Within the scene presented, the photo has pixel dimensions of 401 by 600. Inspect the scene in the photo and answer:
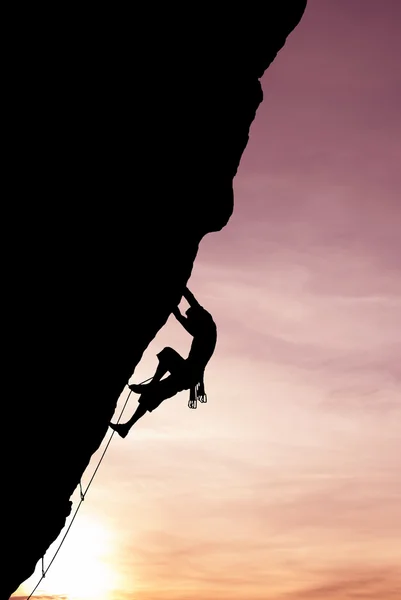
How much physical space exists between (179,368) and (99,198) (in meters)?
4.02

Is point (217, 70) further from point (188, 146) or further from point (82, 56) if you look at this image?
point (82, 56)

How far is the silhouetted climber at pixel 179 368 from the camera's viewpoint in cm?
1076

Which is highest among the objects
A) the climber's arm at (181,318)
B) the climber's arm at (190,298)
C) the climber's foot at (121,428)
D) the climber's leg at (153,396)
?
the climber's arm at (190,298)

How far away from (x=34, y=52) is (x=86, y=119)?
30.8 inches

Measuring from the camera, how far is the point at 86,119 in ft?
22.3

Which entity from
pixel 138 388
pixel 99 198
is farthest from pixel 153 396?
pixel 99 198

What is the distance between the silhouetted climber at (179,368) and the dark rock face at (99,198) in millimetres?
1163

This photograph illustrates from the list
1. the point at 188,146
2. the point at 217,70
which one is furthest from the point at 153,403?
the point at 217,70

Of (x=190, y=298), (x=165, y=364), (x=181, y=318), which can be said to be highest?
(x=190, y=298)

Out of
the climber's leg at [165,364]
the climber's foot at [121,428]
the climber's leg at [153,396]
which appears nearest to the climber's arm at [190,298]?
the climber's leg at [165,364]

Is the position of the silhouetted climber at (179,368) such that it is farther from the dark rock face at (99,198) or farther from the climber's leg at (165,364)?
the dark rock face at (99,198)

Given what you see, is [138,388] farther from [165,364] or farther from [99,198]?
[99,198]

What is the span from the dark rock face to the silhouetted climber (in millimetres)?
1163

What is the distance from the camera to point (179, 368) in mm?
10734
